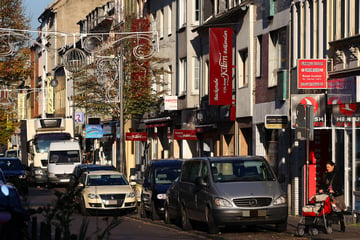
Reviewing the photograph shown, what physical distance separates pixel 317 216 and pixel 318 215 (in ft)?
0.10

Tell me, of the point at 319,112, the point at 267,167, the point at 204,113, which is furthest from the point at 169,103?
the point at 267,167

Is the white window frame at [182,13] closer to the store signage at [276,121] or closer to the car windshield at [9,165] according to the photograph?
the car windshield at [9,165]

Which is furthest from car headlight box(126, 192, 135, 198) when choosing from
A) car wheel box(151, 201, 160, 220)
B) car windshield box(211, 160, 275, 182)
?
car windshield box(211, 160, 275, 182)

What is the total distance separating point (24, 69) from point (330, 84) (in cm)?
2382

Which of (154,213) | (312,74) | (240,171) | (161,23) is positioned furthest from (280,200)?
(161,23)

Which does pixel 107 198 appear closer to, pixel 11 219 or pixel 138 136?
pixel 138 136

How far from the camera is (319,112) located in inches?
1116

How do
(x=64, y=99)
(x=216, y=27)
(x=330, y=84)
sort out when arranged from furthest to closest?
(x=64, y=99) → (x=216, y=27) → (x=330, y=84)

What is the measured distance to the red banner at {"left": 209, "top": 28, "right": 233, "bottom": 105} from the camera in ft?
125

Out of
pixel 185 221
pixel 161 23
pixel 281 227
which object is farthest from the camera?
pixel 161 23

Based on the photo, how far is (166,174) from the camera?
29828 millimetres

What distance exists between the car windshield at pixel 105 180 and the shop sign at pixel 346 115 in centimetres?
840

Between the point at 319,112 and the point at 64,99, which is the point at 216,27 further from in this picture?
the point at 64,99

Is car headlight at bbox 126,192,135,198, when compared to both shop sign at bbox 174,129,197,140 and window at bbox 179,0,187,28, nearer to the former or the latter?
shop sign at bbox 174,129,197,140
